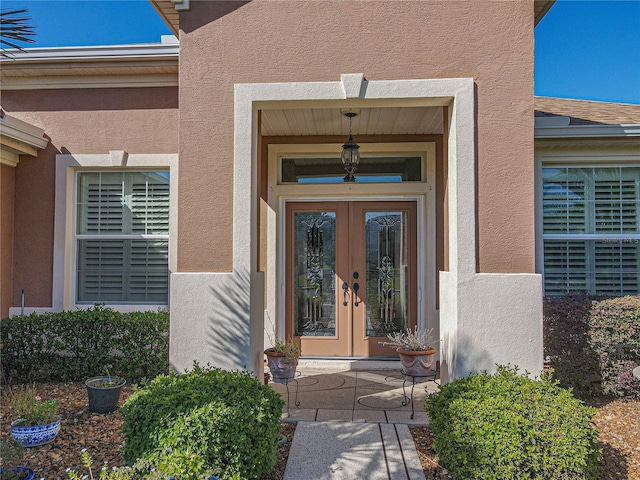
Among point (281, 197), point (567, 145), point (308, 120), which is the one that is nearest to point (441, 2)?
point (308, 120)

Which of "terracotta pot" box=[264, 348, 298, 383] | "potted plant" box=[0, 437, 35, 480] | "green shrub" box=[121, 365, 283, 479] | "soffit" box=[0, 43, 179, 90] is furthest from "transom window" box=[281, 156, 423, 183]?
"potted plant" box=[0, 437, 35, 480]

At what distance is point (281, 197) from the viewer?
7.40 meters

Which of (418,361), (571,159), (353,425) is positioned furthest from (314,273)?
(571,159)

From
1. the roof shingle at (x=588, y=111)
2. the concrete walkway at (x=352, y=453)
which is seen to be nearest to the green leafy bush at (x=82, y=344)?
the concrete walkway at (x=352, y=453)

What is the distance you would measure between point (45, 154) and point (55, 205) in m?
0.73

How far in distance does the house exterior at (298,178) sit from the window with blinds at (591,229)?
0.11 meters

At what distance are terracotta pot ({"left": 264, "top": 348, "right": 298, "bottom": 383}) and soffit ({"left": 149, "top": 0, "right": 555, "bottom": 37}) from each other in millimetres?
3856

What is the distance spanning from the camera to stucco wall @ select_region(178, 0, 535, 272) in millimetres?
4707

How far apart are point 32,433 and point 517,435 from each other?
400 cm

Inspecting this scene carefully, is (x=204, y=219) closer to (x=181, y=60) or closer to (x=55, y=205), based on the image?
(x=181, y=60)

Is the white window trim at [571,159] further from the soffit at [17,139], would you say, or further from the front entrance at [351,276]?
the soffit at [17,139]

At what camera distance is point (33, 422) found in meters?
4.28

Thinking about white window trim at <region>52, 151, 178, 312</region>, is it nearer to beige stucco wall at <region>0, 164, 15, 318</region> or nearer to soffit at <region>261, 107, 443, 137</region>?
beige stucco wall at <region>0, 164, 15, 318</region>

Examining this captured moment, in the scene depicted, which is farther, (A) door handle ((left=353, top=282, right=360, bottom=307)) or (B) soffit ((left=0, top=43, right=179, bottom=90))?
(A) door handle ((left=353, top=282, right=360, bottom=307))
